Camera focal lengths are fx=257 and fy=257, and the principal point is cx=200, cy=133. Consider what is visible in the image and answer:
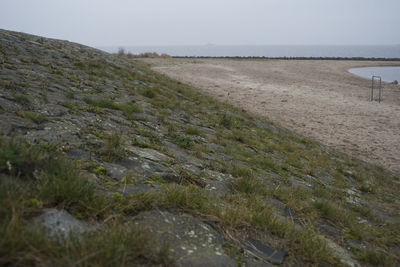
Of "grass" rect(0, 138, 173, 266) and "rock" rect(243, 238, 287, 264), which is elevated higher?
"grass" rect(0, 138, 173, 266)

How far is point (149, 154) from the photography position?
4.51 metres

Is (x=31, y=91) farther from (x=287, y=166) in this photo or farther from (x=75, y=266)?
(x=287, y=166)

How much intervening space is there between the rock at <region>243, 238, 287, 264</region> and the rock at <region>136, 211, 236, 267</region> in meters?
0.31

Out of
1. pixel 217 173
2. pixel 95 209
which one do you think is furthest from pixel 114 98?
pixel 95 209

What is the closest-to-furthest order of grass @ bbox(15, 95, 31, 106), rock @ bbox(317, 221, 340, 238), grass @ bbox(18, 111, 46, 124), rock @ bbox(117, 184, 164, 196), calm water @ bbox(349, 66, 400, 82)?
rock @ bbox(117, 184, 164, 196), rock @ bbox(317, 221, 340, 238), grass @ bbox(18, 111, 46, 124), grass @ bbox(15, 95, 31, 106), calm water @ bbox(349, 66, 400, 82)

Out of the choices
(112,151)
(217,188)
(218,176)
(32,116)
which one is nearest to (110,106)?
(32,116)

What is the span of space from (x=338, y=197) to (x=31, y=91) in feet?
23.7

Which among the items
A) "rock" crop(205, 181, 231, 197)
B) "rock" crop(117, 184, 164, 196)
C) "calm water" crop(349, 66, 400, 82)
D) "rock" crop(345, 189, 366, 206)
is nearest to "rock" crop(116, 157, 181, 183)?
"rock" crop(117, 184, 164, 196)

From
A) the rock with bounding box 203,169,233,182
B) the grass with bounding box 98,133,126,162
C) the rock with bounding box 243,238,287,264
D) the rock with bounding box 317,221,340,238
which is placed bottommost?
the rock with bounding box 317,221,340,238

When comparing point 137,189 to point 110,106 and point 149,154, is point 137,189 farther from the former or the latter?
point 110,106

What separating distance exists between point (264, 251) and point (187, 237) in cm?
86

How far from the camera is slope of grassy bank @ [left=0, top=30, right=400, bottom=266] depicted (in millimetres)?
2119

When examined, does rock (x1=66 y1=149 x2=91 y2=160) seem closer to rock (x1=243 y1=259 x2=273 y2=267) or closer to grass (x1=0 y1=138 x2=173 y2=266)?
grass (x1=0 y1=138 x2=173 y2=266)

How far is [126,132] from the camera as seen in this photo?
532 cm
